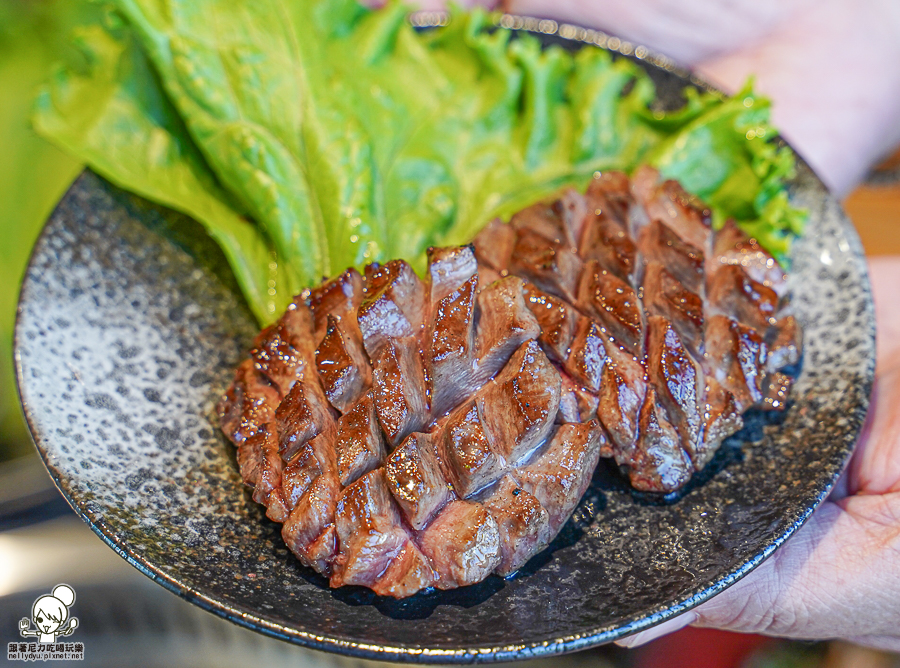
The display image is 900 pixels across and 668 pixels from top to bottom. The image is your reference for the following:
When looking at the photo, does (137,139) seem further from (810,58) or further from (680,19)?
(810,58)

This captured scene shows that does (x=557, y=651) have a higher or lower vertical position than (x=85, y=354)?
lower

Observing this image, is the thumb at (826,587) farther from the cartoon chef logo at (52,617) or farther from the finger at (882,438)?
the cartoon chef logo at (52,617)

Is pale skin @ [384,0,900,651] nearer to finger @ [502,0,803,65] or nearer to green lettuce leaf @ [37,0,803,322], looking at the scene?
finger @ [502,0,803,65]

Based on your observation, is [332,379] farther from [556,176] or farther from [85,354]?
[556,176]

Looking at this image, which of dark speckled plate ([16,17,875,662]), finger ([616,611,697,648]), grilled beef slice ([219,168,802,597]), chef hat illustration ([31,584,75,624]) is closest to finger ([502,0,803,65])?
dark speckled plate ([16,17,875,662])

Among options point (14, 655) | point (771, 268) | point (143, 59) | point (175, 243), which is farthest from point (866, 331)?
point (14, 655)

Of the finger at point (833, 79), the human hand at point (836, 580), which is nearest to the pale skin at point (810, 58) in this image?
the finger at point (833, 79)
